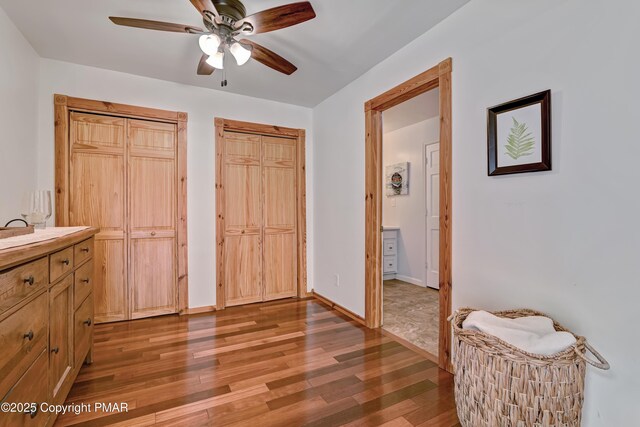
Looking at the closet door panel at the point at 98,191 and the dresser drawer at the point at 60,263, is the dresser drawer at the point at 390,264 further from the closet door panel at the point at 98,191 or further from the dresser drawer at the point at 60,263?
the dresser drawer at the point at 60,263

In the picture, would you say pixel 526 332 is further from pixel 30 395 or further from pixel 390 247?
pixel 390 247

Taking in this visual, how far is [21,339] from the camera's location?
1.08 m

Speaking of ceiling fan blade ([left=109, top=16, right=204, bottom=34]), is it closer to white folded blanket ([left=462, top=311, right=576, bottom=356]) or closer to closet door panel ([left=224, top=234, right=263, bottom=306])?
closet door panel ([left=224, top=234, right=263, bottom=306])

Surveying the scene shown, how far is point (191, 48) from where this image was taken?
246cm

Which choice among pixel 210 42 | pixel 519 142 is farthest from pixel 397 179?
pixel 210 42

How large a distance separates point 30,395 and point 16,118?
2.15 metres

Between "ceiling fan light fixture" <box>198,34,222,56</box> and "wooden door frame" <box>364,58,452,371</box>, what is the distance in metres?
1.46

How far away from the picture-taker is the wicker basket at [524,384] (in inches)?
47.7

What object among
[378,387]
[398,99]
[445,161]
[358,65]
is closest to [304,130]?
[358,65]

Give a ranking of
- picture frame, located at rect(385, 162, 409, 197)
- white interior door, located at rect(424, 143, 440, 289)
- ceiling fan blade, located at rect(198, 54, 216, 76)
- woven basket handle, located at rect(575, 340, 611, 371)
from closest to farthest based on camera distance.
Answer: woven basket handle, located at rect(575, 340, 611, 371), ceiling fan blade, located at rect(198, 54, 216, 76), white interior door, located at rect(424, 143, 440, 289), picture frame, located at rect(385, 162, 409, 197)

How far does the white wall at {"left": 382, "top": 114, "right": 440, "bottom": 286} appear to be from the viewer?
456cm

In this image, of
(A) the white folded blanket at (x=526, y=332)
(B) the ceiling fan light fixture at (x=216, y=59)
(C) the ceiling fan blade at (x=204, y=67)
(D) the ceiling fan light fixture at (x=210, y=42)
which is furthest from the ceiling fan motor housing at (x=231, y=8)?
(A) the white folded blanket at (x=526, y=332)

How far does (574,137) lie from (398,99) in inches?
55.3

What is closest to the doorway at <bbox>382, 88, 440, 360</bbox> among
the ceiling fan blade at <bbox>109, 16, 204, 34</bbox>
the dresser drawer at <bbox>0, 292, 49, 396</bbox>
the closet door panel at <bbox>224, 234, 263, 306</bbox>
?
the closet door panel at <bbox>224, 234, 263, 306</bbox>
